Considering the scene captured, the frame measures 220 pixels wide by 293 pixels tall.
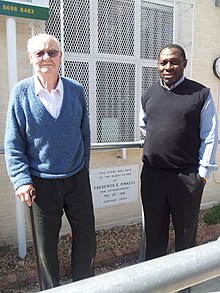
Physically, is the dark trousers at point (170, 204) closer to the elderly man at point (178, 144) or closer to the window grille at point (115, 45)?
the elderly man at point (178, 144)

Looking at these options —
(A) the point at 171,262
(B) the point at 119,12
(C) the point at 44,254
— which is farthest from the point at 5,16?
(A) the point at 171,262

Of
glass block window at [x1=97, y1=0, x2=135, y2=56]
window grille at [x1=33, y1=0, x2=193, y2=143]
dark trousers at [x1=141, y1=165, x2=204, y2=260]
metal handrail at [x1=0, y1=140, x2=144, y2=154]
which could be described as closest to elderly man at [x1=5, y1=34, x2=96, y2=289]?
dark trousers at [x1=141, y1=165, x2=204, y2=260]

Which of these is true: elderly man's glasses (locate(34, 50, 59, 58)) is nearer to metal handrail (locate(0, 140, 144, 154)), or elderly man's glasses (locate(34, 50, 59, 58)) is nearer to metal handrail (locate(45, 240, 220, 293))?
metal handrail (locate(45, 240, 220, 293))

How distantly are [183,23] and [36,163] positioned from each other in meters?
2.70

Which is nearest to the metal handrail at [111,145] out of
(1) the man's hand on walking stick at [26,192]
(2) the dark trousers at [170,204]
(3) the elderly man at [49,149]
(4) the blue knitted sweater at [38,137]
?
(2) the dark trousers at [170,204]

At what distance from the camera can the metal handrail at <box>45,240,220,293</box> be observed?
28.0 inches

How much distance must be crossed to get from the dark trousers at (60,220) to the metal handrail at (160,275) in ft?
3.76

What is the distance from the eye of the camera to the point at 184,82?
2.08m

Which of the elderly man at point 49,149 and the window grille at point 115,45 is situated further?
the window grille at point 115,45

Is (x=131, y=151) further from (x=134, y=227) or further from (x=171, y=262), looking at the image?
(x=171, y=262)

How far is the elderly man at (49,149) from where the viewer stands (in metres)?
1.74

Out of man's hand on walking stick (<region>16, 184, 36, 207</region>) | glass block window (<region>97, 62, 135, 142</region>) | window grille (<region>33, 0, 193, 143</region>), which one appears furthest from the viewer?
glass block window (<region>97, 62, 135, 142</region>)

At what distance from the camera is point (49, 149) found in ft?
5.84

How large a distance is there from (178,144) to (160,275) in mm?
1353
